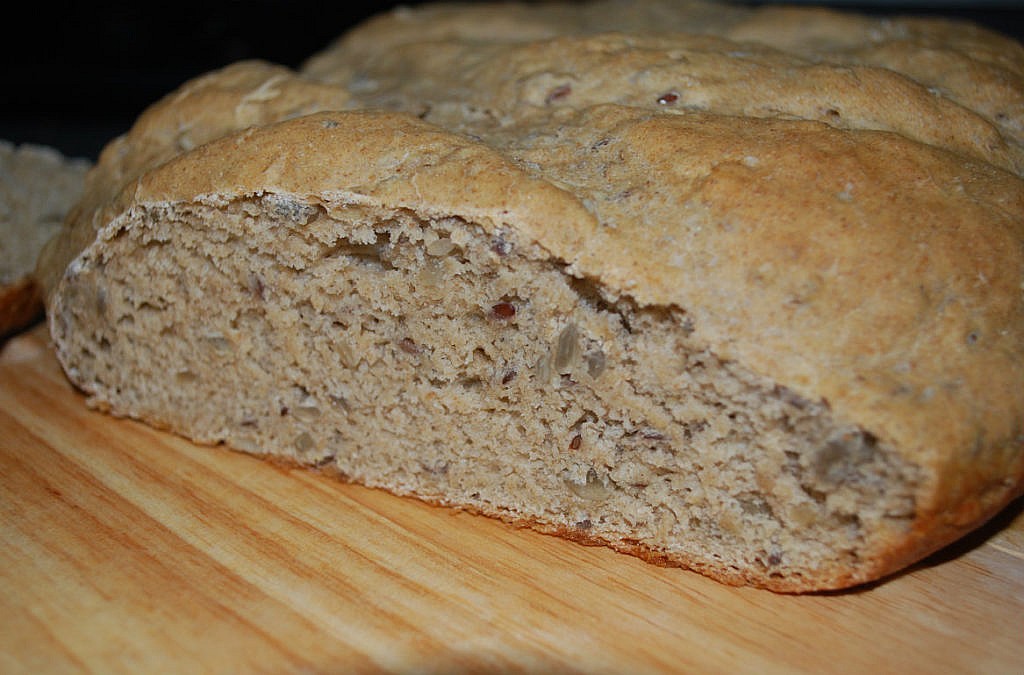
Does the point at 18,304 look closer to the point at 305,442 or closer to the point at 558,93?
the point at 305,442

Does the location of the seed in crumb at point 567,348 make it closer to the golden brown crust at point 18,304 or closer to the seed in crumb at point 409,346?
the seed in crumb at point 409,346

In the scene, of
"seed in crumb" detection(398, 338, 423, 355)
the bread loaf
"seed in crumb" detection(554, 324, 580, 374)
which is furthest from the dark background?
"seed in crumb" detection(554, 324, 580, 374)

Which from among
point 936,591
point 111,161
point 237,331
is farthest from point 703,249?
point 111,161

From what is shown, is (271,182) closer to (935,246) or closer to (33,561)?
(33,561)

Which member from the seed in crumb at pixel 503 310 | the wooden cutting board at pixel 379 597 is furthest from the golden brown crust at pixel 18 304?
the seed in crumb at pixel 503 310

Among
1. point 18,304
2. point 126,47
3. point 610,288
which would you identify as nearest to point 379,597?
point 610,288

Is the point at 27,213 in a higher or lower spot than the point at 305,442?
higher
